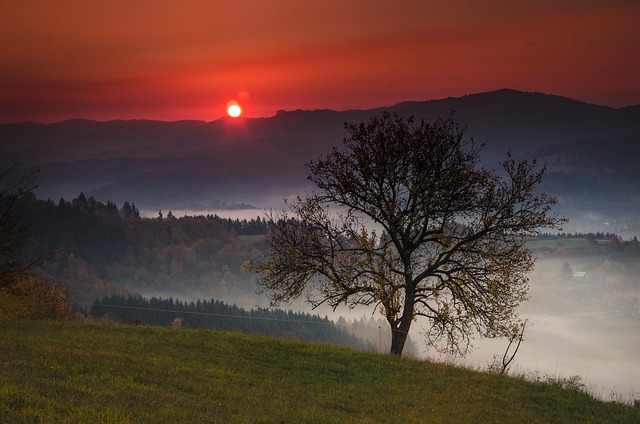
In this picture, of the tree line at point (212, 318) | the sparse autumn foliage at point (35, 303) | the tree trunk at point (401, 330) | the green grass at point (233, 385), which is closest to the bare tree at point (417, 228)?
the tree trunk at point (401, 330)

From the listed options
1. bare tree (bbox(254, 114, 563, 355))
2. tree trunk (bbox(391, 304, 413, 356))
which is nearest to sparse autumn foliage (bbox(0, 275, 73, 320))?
bare tree (bbox(254, 114, 563, 355))

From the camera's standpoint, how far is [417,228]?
3247 cm

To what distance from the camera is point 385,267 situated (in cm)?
3269

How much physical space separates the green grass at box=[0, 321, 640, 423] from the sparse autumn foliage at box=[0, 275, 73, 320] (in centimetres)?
1821

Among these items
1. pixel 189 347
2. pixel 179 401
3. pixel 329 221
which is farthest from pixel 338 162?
pixel 179 401

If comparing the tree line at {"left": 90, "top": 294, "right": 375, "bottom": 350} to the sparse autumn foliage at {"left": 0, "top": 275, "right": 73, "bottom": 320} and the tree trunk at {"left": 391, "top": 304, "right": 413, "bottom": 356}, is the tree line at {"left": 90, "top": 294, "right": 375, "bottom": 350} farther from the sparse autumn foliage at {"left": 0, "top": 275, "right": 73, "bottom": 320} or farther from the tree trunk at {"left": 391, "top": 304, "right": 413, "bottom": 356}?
the tree trunk at {"left": 391, "top": 304, "right": 413, "bottom": 356}

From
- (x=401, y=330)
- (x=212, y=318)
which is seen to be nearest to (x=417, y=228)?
(x=401, y=330)

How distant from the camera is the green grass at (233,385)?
1669 cm

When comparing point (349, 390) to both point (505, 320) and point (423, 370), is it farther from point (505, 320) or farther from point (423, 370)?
Answer: point (505, 320)

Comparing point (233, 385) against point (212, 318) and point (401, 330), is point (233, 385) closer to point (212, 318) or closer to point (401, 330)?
point (401, 330)

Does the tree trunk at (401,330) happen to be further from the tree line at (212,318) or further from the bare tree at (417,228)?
the tree line at (212,318)

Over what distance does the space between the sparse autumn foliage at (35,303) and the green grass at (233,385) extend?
18.2 m

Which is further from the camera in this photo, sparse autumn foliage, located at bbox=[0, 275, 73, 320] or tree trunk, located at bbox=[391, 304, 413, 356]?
sparse autumn foliage, located at bbox=[0, 275, 73, 320]

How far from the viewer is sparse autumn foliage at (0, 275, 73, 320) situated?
157 ft
